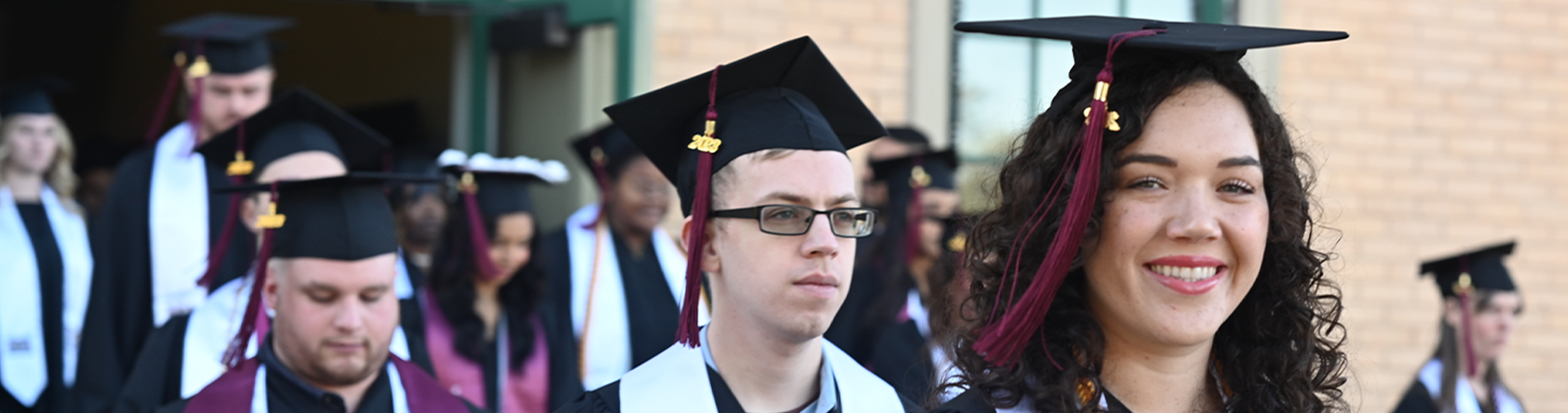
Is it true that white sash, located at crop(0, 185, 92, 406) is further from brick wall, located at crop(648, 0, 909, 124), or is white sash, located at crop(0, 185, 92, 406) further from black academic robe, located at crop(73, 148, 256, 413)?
brick wall, located at crop(648, 0, 909, 124)

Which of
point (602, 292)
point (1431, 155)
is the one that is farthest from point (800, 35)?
point (1431, 155)

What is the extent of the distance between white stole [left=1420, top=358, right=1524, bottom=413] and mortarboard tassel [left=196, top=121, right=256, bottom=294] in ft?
16.4

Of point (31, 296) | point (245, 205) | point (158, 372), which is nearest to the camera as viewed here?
point (158, 372)

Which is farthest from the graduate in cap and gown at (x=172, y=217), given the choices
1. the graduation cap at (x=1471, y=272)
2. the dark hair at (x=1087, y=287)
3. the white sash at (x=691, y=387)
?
the graduation cap at (x=1471, y=272)

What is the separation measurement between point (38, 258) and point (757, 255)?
435cm

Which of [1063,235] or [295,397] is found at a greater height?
[1063,235]

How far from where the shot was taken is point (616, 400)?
3.17 m

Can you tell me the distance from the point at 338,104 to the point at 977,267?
27.9 ft

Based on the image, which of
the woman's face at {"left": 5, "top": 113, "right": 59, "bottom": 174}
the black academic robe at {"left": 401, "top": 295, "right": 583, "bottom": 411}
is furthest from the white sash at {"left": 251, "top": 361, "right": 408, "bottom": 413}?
the woman's face at {"left": 5, "top": 113, "right": 59, "bottom": 174}

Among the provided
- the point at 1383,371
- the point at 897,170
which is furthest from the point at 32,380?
the point at 1383,371

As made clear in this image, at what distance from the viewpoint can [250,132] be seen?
4.94m

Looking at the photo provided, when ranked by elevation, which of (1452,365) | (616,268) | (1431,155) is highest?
(1431,155)

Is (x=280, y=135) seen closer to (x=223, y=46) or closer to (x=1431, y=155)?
(x=223, y=46)

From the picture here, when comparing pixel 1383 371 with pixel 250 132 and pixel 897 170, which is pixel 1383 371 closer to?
pixel 897 170
